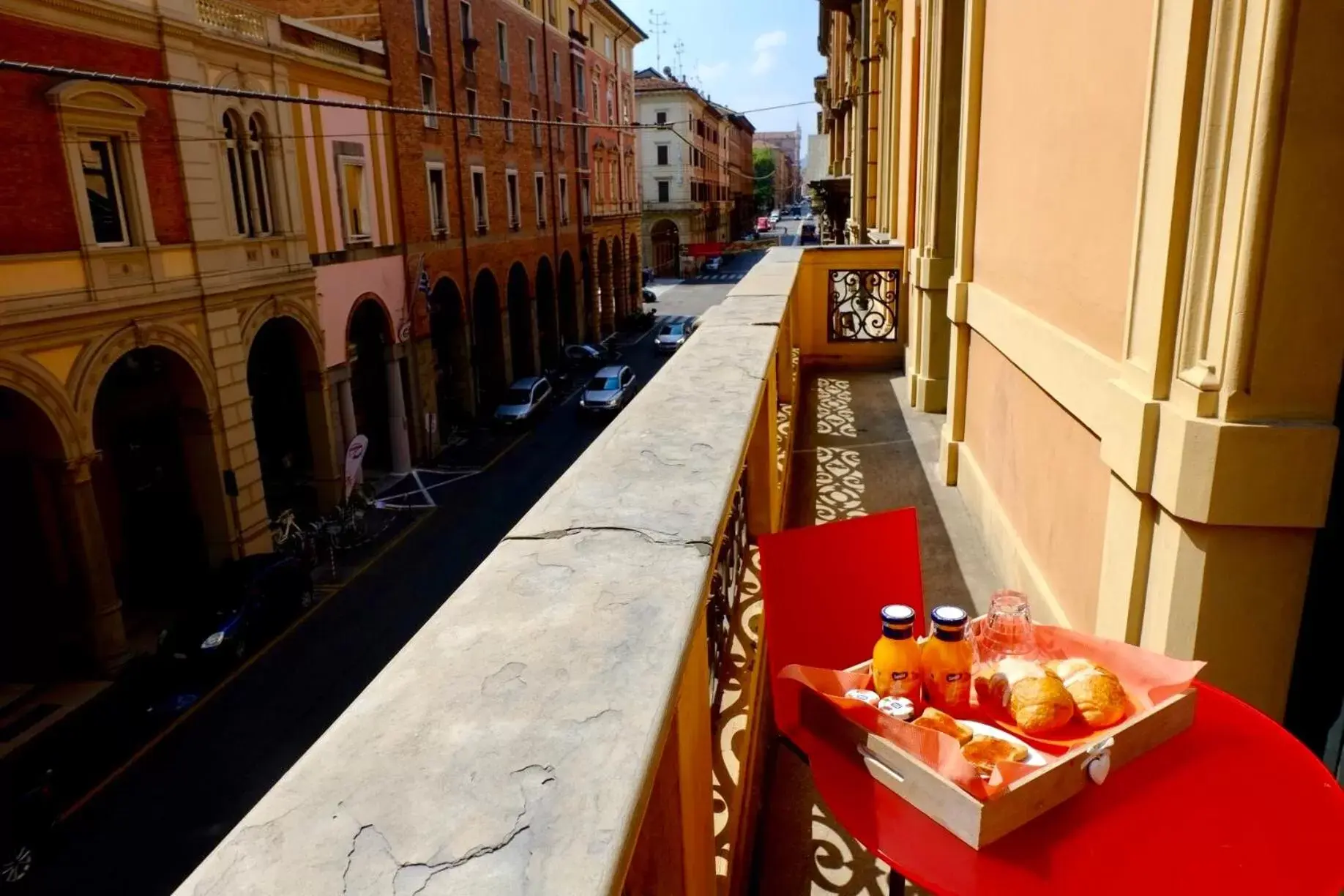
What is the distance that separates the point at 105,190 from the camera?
45.6ft

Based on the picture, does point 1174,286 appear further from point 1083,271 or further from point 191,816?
point 191,816

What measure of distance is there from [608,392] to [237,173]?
13457 mm

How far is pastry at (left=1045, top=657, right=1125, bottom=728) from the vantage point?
2.01 meters

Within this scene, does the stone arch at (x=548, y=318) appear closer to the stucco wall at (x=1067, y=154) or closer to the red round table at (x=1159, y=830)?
the stucco wall at (x=1067, y=154)

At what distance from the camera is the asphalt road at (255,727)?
32.7ft

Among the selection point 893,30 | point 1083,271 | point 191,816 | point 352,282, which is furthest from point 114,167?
point 1083,271

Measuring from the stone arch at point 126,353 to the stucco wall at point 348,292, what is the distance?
407 centimetres

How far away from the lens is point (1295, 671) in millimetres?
2631

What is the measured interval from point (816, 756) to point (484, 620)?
841mm

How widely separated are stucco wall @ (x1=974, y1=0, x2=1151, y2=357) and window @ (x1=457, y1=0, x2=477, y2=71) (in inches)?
964

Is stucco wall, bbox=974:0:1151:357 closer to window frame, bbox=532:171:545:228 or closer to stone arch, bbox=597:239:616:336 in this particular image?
window frame, bbox=532:171:545:228

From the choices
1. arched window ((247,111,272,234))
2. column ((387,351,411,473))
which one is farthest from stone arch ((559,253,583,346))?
arched window ((247,111,272,234))

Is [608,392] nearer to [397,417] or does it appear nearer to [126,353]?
[397,417]

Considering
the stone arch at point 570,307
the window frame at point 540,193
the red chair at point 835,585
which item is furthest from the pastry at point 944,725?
the stone arch at point 570,307
